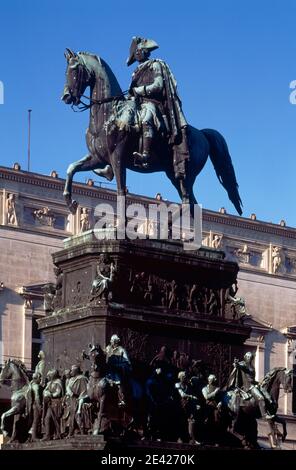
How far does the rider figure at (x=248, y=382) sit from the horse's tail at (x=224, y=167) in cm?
395

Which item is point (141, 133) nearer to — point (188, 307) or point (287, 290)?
point (188, 307)

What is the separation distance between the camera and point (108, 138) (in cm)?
2950

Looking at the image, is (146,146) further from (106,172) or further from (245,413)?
(245,413)

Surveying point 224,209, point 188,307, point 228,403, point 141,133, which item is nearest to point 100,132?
point 141,133

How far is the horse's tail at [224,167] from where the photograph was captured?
31422 mm

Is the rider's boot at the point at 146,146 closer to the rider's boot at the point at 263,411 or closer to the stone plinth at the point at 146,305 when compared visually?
the stone plinth at the point at 146,305

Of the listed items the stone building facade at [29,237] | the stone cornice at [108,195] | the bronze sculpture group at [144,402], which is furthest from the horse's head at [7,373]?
the stone cornice at [108,195]

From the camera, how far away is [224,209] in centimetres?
6241

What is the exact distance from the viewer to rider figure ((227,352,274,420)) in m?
28.4

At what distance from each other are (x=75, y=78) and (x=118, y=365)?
601 centimetres

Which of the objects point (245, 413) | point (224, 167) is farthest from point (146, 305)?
point (224, 167)

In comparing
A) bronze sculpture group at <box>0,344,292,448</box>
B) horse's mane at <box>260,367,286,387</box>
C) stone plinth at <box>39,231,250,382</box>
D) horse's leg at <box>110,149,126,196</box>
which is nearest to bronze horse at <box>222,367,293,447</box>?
bronze sculpture group at <box>0,344,292,448</box>

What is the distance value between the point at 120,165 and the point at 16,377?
14.3ft

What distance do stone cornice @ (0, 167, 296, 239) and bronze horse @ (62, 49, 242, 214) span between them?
84.0 feet
